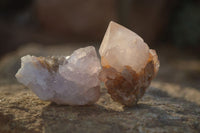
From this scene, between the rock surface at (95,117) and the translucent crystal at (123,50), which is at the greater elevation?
the translucent crystal at (123,50)

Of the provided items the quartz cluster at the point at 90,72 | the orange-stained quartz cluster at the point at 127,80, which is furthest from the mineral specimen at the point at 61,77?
the orange-stained quartz cluster at the point at 127,80

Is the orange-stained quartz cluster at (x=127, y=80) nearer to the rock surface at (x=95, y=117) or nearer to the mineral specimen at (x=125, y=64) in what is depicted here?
the mineral specimen at (x=125, y=64)

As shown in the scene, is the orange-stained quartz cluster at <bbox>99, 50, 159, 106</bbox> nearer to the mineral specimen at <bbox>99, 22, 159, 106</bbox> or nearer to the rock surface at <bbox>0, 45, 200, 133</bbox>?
the mineral specimen at <bbox>99, 22, 159, 106</bbox>

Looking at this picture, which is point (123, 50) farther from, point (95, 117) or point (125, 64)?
point (95, 117)

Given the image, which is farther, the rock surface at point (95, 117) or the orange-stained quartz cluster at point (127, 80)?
the orange-stained quartz cluster at point (127, 80)

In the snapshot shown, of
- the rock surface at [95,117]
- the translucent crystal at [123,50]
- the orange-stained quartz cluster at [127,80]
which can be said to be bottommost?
the rock surface at [95,117]

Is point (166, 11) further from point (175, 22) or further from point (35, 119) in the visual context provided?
point (35, 119)

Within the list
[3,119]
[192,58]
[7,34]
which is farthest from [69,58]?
[7,34]
